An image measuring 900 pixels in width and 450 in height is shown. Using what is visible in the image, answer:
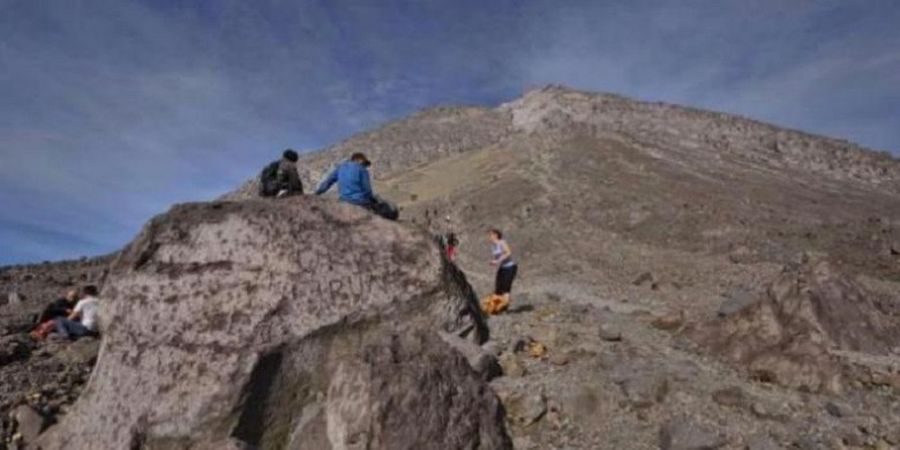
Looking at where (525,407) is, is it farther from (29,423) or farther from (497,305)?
Result: (29,423)

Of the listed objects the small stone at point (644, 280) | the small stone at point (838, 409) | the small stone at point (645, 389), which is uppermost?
the small stone at point (644, 280)

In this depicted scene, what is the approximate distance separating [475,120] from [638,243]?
2151 inches

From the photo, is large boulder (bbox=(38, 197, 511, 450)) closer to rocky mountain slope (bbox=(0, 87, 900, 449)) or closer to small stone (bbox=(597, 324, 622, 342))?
rocky mountain slope (bbox=(0, 87, 900, 449))

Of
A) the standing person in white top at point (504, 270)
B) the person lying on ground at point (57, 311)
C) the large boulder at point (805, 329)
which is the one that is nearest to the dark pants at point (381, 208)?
the standing person in white top at point (504, 270)

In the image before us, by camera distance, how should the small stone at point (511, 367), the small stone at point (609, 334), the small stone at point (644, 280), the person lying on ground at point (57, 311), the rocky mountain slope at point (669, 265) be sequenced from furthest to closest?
the small stone at point (644, 280)
the person lying on ground at point (57, 311)
the small stone at point (609, 334)
the small stone at point (511, 367)
the rocky mountain slope at point (669, 265)

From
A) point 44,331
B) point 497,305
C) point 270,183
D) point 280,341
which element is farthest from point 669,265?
point 280,341

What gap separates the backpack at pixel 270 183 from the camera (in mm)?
14055

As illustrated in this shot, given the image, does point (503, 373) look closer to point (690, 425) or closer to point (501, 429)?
point (501, 429)

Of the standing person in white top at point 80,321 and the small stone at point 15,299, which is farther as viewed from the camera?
the small stone at point 15,299

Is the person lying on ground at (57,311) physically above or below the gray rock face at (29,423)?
above

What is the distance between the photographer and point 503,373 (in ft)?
42.2

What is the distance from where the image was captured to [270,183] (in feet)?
46.1

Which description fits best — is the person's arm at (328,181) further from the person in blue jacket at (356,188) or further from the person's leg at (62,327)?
the person's leg at (62,327)

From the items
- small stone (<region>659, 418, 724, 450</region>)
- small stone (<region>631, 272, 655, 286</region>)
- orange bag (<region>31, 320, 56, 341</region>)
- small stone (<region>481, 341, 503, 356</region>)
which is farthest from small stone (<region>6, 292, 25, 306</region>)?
small stone (<region>631, 272, 655, 286</region>)
